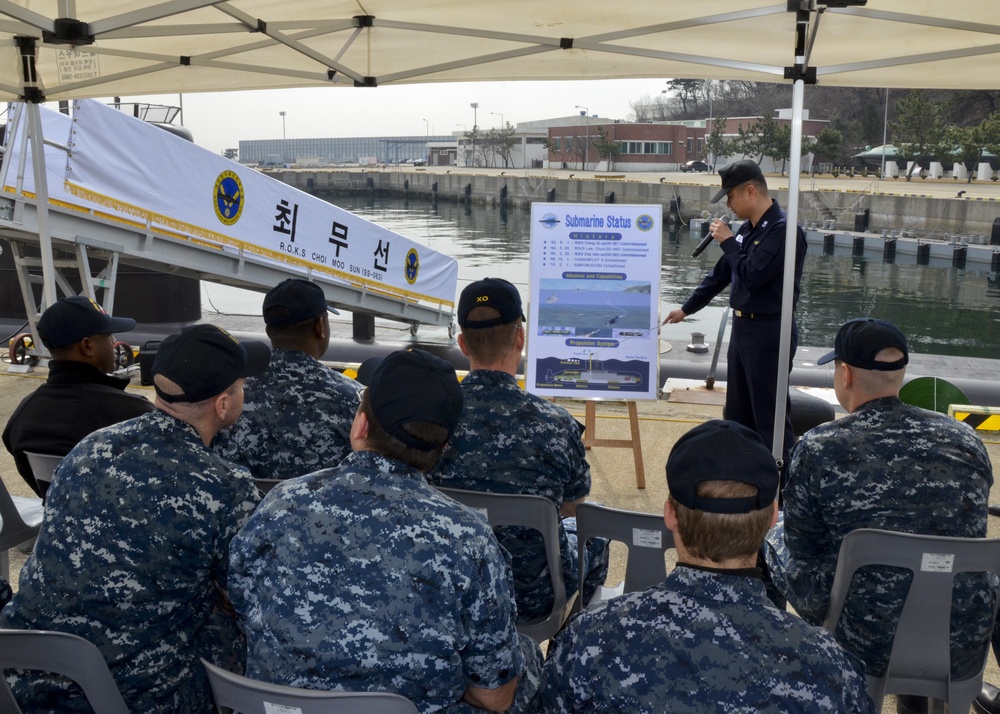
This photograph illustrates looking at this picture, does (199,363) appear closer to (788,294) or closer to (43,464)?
(43,464)

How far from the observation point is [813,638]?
153 cm

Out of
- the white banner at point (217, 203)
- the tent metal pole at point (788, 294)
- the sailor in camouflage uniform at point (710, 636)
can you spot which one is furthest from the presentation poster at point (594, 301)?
the white banner at point (217, 203)

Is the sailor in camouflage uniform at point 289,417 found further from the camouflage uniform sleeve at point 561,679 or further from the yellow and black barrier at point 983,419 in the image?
the yellow and black barrier at point 983,419

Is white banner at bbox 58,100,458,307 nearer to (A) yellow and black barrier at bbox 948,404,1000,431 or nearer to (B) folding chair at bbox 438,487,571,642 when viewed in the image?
(B) folding chair at bbox 438,487,571,642

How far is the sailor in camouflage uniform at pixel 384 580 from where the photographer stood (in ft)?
5.58

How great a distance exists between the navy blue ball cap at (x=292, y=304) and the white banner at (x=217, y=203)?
699 centimetres

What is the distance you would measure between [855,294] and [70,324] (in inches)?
1496

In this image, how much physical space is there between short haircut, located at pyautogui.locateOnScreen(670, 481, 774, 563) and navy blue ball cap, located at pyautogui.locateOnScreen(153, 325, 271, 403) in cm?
122

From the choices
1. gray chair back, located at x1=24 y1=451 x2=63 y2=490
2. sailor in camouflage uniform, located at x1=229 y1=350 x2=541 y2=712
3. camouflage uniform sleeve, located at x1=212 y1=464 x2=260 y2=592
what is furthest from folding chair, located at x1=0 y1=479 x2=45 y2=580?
sailor in camouflage uniform, located at x1=229 y1=350 x2=541 y2=712

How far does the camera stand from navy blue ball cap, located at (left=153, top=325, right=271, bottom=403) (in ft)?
7.14

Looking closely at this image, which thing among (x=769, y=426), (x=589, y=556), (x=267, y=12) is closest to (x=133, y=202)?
(x=267, y=12)

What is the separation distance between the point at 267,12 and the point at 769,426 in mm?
3466

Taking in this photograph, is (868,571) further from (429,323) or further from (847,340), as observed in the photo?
(429,323)

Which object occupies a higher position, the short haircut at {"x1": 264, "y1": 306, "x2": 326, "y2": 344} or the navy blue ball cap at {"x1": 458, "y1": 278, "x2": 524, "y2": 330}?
the navy blue ball cap at {"x1": 458, "y1": 278, "x2": 524, "y2": 330}
